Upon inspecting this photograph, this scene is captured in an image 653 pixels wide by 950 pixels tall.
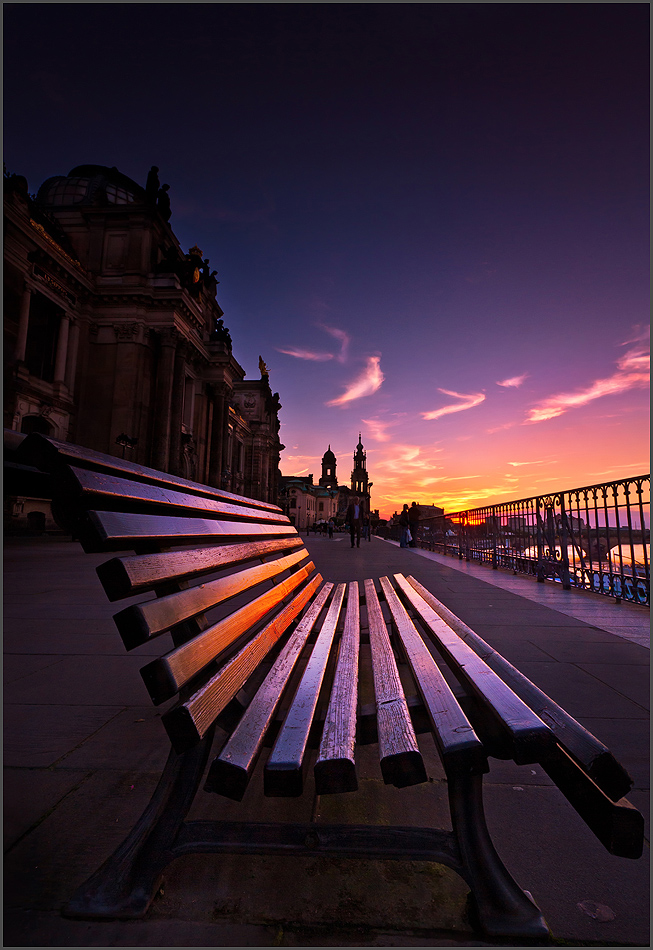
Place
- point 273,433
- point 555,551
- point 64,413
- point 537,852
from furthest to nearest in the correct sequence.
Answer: point 273,433
point 64,413
point 555,551
point 537,852

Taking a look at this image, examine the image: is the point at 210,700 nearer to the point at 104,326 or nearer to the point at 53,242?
the point at 53,242

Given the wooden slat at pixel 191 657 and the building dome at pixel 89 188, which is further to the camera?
the building dome at pixel 89 188

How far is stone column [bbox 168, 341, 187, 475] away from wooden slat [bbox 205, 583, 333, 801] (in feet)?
92.2

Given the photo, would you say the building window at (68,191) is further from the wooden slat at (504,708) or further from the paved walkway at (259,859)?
the wooden slat at (504,708)

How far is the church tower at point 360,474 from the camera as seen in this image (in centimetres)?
13675

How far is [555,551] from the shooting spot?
766cm

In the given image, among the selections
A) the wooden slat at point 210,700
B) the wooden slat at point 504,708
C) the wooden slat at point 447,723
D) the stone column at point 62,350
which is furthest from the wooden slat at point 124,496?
the stone column at point 62,350

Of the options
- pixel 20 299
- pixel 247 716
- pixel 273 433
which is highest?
pixel 273 433

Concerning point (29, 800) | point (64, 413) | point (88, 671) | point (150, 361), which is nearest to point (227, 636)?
point (29, 800)

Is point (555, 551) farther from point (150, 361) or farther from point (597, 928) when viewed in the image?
point (150, 361)

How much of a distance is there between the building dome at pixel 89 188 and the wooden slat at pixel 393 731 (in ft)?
128

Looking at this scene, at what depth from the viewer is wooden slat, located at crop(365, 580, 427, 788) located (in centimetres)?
118

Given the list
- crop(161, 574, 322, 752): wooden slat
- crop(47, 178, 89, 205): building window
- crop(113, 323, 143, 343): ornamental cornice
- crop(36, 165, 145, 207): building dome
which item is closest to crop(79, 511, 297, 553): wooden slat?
crop(161, 574, 322, 752): wooden slat

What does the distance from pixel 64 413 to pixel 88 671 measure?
87.9 feet
